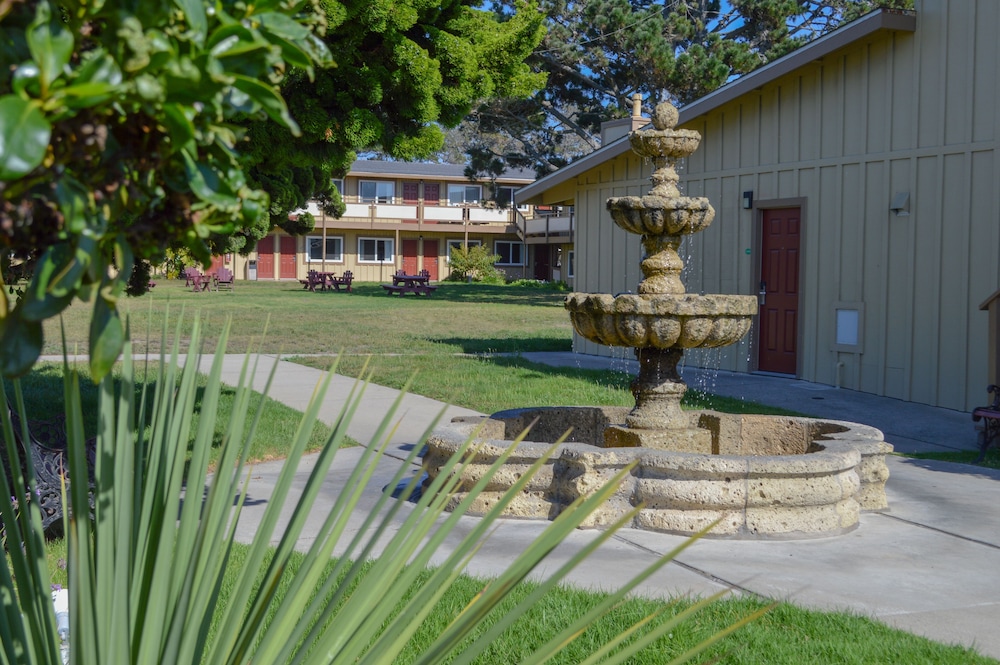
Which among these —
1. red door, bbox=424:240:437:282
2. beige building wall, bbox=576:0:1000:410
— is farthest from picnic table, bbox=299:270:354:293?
beige building wall, bbox=576:0:1000:410

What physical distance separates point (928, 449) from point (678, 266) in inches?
139

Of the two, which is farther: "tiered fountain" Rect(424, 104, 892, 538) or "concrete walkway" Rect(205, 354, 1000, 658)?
"tiered fountain" Rect(424, 104, 892, 538)

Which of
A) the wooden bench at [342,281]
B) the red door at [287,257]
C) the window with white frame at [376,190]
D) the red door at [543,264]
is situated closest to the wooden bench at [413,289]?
the wooden bench at [342,281]

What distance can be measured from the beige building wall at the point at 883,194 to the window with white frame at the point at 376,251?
38.9 metres

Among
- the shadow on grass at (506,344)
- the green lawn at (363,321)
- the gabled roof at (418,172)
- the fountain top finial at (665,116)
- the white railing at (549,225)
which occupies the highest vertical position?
the gabled roof at (418,172)

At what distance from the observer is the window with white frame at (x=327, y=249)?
171 feet

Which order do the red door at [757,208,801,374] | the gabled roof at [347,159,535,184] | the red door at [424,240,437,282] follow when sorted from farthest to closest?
the red door at [424,240,437,282] → the gabled roof at [347,159,535,184] → the red door at [757,208,801,374]

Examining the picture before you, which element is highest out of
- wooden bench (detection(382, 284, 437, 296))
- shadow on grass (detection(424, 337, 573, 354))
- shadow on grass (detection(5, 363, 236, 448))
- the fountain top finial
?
the fountain top finial

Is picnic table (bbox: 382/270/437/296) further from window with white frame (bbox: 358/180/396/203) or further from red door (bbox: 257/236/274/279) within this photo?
window with white frame (bbox: 358/180/396/203)

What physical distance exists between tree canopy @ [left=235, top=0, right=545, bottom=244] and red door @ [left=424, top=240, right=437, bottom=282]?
46356mm

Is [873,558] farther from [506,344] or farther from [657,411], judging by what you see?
[506,344]

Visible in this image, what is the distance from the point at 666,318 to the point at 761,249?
8001mm

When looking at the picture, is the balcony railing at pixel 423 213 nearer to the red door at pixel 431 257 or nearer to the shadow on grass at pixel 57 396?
the red door at pixel 431 257

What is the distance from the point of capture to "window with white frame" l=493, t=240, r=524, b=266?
5503cm
